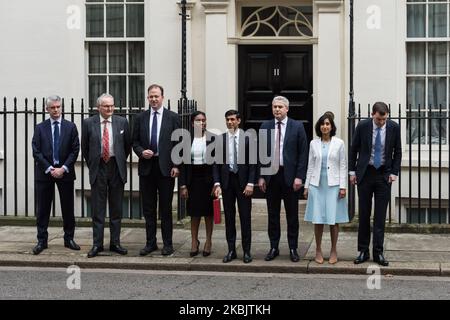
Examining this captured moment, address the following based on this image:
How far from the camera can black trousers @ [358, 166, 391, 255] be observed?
34.5ft

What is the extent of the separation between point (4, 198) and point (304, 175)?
18.3 feet

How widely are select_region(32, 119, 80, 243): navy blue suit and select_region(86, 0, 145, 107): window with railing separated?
3225 mm

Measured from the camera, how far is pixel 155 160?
36.2 ft

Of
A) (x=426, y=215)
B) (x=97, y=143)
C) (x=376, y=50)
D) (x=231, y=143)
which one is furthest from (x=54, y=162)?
(x=426, y=215)

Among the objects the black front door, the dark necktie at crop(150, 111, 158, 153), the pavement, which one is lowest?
the pavement

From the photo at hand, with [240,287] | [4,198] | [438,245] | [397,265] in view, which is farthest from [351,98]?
[4,198]

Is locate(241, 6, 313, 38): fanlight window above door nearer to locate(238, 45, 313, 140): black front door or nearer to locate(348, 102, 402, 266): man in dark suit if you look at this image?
locate(238, 45, 313, 140): black front door

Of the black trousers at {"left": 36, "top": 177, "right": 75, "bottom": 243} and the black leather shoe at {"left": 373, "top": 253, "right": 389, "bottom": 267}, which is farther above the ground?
the black trousers at {"left": 36, "top": 177, "right": 75, "bottom": 243}

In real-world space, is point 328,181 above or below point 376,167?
below

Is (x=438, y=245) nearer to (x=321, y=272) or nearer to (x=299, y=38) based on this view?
(x=321, y=272)

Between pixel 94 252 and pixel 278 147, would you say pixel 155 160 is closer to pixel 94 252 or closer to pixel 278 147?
pixel 94 252

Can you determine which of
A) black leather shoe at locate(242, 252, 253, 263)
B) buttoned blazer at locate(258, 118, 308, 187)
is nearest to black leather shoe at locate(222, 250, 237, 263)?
black leather shoe at locate(242, 252, 253, 263)

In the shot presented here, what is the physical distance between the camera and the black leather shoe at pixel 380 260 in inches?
409

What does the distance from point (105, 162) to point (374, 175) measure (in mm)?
3366
